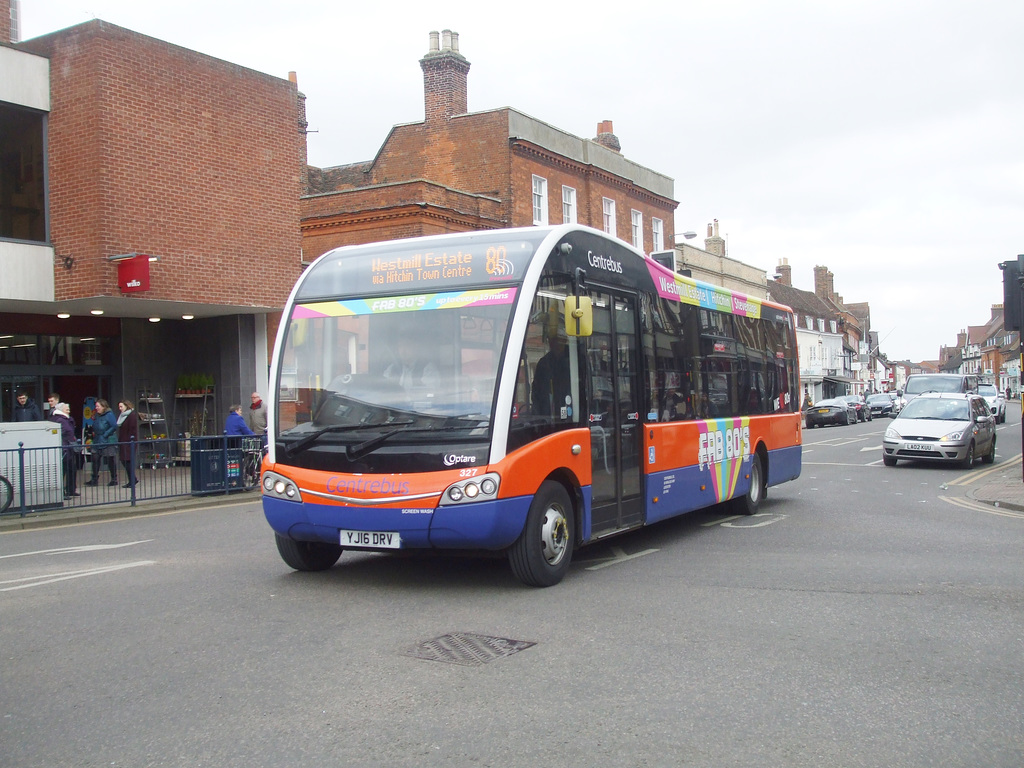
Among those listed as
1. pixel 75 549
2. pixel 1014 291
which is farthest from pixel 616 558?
pixel 1014 291

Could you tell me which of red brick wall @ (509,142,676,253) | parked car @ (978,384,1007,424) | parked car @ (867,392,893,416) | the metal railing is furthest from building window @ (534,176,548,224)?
parked car @ (867,392,893,416)

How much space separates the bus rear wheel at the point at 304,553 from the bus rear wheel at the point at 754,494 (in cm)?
620

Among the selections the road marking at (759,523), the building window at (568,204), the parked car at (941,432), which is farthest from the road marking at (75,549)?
the building window at (568,204)

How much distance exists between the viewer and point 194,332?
23.3 metres

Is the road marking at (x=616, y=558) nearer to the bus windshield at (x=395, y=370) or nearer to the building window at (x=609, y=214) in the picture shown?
the bus windshield at (x=395, y=370)

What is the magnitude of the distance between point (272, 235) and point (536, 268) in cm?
1530

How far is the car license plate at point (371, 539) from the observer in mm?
7266

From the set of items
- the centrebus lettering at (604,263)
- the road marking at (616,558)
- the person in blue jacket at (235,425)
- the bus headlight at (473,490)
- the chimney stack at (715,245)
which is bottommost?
the road marking at (616,558)

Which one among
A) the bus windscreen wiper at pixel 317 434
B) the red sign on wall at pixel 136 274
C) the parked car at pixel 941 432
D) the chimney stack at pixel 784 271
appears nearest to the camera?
the bus windscreen wiper at pixel 317 434

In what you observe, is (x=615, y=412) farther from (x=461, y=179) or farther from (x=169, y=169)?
(x=461, y=179)

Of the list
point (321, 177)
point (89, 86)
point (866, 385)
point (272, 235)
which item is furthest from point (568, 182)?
point (866, 385)

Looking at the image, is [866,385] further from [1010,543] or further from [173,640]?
[173,640]

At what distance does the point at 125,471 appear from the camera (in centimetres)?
1501

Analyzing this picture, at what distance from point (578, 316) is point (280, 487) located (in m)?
2.85
